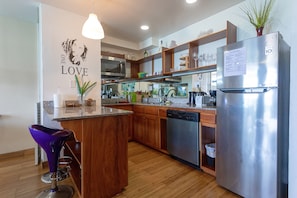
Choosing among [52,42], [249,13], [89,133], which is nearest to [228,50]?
[249,13]

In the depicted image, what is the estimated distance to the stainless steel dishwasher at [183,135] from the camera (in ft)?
7.48

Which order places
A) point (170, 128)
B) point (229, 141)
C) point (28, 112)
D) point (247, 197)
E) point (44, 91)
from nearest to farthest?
point (247, 197) < point (229, 141) < point (44, 91) < point (170, 128) < point (28, 112)

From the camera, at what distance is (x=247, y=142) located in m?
1.65

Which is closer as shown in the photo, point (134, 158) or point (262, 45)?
point (262, 45)

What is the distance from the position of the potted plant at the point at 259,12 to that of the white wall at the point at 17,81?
376cm

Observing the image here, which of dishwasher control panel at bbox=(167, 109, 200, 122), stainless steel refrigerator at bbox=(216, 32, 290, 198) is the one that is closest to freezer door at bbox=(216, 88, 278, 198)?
stainless steel refrigerator at bbox=(216, 32, 290, 198)

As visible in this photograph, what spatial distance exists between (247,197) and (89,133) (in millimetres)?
1751

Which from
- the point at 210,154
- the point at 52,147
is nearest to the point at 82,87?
the point at 52,147

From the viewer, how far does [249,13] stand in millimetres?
2291

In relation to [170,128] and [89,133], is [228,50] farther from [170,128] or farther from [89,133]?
[89,133]

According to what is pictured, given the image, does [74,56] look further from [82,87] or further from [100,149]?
[100,149]

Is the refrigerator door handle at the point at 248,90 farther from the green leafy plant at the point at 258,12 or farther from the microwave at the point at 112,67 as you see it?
the microwave at the point at 112,67

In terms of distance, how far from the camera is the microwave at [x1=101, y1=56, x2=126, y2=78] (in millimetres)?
3545

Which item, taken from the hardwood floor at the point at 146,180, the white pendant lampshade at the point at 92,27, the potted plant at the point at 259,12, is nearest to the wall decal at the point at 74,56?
the white pendant lampshade at the point at 92,27
